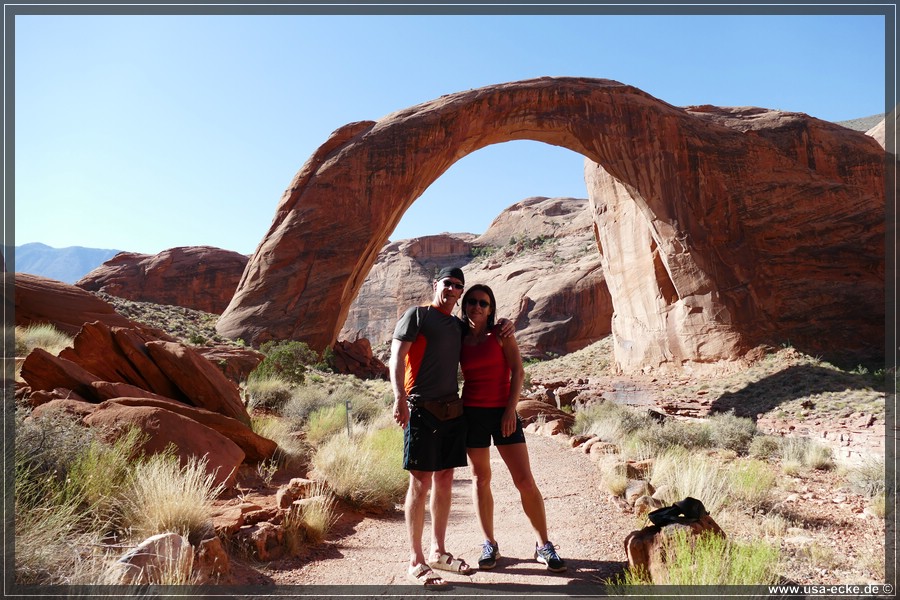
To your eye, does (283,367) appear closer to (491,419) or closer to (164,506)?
(164,506)

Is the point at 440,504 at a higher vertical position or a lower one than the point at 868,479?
higher

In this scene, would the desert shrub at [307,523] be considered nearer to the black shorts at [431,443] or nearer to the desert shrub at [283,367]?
the black shorts at [431,443]

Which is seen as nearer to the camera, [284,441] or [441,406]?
[441,406]

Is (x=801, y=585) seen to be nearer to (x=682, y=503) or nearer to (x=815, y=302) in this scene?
(x=682, y=503)

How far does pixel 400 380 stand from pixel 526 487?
3.90 feet

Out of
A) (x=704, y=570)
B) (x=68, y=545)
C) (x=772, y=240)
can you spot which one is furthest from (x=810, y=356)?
(x=68, y=545)

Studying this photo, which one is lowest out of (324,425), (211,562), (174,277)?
(324,425)

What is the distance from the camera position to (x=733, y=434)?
9656 mm

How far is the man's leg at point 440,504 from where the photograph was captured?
3.53m

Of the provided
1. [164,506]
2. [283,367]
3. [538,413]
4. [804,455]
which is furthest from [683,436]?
[283,367]

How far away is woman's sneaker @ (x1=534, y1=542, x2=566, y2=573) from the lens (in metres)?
3.51

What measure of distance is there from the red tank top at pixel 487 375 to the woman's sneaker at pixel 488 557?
1.00m

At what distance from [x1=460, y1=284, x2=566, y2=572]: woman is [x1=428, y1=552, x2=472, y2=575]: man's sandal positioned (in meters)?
0.16

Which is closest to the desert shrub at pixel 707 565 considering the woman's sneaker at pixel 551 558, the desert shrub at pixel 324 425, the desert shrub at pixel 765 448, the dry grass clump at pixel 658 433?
the woman's sneaker at pixel 551 558
